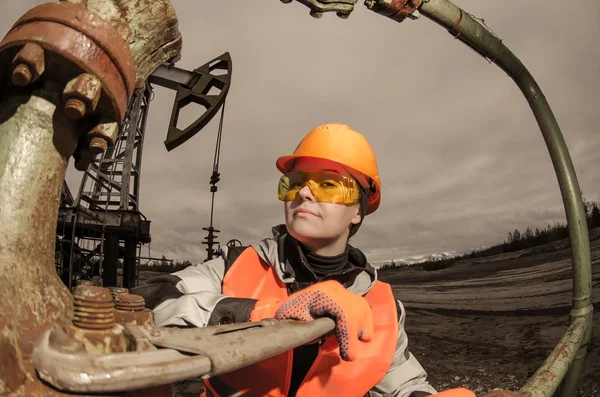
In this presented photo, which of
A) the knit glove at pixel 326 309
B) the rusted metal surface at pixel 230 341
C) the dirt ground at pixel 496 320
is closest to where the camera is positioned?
the rusted metal surface at pixel 230 341

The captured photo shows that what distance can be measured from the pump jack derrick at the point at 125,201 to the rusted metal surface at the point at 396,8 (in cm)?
269

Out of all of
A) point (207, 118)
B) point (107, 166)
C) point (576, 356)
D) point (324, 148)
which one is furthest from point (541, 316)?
point (107, 166)

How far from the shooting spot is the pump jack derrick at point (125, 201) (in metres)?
5.80

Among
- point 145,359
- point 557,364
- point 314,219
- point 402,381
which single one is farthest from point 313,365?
point 557,364

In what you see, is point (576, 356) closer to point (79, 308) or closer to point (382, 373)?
point (382, 373)

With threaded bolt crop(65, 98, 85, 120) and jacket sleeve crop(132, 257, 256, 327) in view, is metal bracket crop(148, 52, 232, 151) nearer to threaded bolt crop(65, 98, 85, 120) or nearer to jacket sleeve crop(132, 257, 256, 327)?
jacket sleeve crop(132, 257, 256, 327)

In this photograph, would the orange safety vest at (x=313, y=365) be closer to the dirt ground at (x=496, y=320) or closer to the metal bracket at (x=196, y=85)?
the dirt ground at (x=496, y=320)

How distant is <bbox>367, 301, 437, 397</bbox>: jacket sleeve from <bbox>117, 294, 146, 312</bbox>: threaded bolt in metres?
1.85

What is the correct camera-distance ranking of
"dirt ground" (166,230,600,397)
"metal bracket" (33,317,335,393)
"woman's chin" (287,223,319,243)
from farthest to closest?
"dirt ground" (166,230,600,397) < "woman's chin" (287,223,319,243) < "metal bracket" (33,317,335,393)

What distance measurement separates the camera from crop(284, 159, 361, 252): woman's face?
85.5 inches

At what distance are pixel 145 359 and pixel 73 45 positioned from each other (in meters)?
0.55

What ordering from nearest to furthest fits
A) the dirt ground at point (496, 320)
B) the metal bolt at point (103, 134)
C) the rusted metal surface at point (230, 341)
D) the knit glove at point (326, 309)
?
1. the rusted metal surface at point (230, 341)
2. the metal bolt at point (103, 134)
3. the knit glove at point (326, 309)
4. the dirt ground at point (496, 320)

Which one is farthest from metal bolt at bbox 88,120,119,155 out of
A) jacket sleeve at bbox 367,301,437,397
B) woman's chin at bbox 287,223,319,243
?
jacket sleeve at bbox 367,301,437,397

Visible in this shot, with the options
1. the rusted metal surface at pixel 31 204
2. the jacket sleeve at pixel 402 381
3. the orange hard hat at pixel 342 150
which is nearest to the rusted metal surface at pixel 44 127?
the rusted metal surface at pixel 31 204
